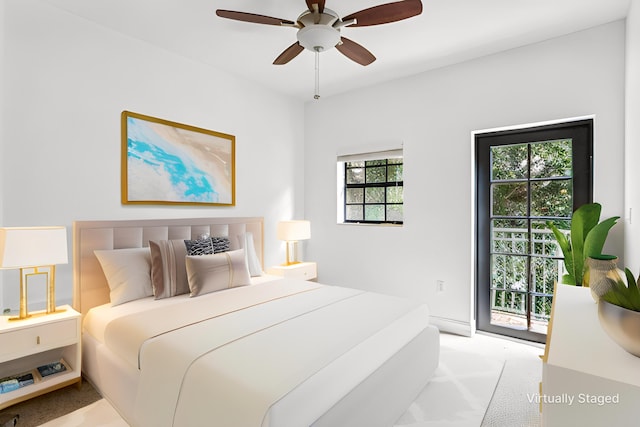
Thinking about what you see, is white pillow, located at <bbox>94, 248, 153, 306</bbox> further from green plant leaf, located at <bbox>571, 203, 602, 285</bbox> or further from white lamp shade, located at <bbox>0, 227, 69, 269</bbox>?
green plant leaf, located at <bbox>571, 203, 602, 285</bbox>

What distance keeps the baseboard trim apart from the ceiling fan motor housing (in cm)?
282

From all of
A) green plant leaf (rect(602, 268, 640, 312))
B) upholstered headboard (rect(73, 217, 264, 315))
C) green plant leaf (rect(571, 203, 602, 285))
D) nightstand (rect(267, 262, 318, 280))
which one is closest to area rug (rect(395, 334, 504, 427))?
green plant leaf (rect(571, 203, 602, 285))

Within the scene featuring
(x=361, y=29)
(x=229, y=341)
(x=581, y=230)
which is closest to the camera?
(x=229, y=341)

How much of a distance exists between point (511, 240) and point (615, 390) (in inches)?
110

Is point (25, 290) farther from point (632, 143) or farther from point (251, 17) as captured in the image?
point (632, 143)

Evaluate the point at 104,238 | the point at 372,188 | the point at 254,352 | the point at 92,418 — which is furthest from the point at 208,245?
the point at 372,188

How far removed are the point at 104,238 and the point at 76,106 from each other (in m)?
1.05

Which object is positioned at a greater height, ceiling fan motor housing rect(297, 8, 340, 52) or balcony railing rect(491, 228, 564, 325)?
ceiling fan motor housing rect(297, 8, 340, 52)

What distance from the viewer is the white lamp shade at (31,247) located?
1993 mm

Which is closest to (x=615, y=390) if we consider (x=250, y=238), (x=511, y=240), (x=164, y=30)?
(x=511, y=240)

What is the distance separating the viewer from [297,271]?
12.6ft

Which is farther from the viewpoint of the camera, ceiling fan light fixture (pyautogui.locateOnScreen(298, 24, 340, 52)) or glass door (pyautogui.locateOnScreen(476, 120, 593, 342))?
glass door (pyautogui.locateOnScreen(476, 120, 593, 342))

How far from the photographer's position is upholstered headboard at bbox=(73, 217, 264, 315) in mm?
2496

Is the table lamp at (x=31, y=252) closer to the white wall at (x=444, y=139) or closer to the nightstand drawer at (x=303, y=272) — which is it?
the nightstand drawer at (x=303, y=272)
